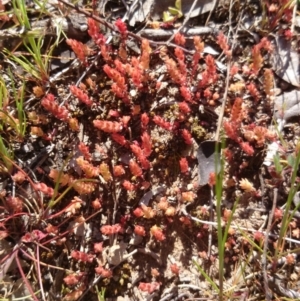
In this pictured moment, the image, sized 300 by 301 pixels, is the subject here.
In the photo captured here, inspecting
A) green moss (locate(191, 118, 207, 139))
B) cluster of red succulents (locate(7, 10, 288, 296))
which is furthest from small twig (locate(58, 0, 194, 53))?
green moss (locate(191, 118, 207, 139))

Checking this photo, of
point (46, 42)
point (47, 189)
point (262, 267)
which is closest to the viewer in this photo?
point (262, 267)

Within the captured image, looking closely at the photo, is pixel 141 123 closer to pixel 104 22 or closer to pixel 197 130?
pixel 197 130

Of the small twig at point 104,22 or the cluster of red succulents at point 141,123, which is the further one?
the small twig at point 104,22

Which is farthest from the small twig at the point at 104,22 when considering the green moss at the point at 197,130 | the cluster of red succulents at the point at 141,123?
the green moss at the point at 197,130

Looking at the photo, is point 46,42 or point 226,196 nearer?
point 226,196

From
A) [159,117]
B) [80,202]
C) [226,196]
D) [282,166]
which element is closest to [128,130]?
[159,117]

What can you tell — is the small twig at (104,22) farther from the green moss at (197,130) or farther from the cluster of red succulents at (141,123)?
the green moss at (197,130)

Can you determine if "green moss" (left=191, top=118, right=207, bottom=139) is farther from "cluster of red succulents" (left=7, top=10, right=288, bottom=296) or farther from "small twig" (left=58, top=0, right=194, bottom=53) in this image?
"small twig" (left=58, top=0, right=194, bottom=53)

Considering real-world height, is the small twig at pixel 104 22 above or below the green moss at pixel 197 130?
above

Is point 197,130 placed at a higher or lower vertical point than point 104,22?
lower

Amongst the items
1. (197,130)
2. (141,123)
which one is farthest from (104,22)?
(197,130)

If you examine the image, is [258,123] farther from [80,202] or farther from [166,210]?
[80,202]
